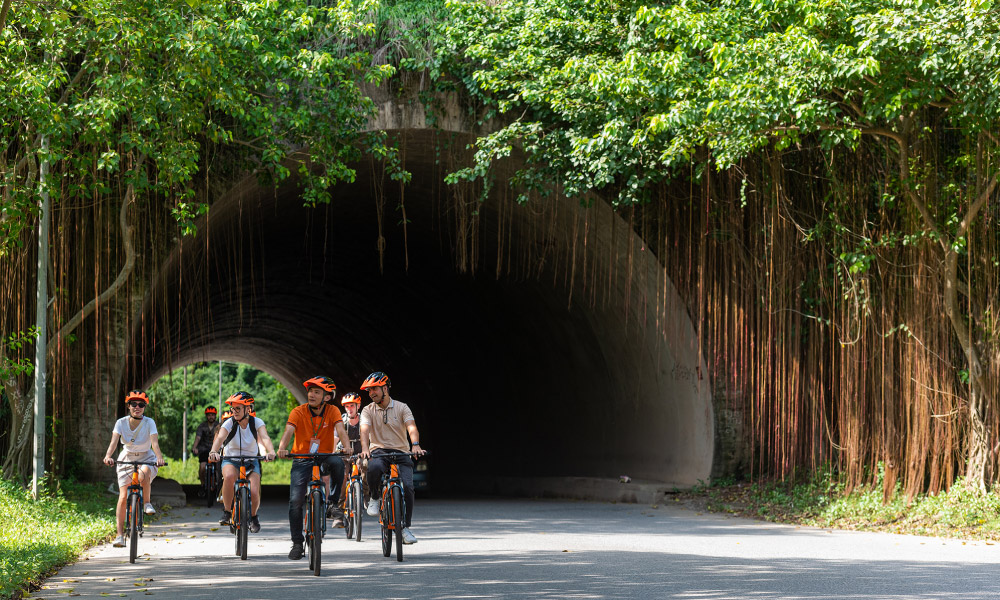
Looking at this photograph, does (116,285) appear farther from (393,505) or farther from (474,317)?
(474,317)

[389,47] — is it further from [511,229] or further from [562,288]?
[562,288]

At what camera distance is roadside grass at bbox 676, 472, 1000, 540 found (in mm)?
10492

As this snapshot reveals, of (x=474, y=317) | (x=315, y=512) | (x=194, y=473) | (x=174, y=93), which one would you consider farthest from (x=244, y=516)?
(x=194, y=473)

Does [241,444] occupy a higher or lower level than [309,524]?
higher

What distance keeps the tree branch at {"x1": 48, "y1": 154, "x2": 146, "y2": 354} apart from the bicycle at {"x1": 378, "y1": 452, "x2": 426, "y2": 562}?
6105 mm

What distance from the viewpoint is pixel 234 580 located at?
6.98m

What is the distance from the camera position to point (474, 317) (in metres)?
21.5

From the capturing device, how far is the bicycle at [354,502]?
32.7ft

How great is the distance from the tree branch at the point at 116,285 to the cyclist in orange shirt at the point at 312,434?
5811mm

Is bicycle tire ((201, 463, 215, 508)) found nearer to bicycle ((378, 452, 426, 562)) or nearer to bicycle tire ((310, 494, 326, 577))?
bicycle ((378, 452, 426, 562))

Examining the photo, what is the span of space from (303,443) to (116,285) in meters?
6.00

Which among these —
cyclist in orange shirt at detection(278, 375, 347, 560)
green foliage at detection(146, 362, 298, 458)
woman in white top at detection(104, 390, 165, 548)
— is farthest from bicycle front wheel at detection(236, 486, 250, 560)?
green foliage at detection(146, 362, 298, 458)

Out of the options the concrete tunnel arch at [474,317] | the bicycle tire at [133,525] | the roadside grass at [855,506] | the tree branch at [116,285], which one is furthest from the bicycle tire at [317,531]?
the concrete tunnel arch at [474,317]

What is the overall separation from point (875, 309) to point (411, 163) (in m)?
6.59
